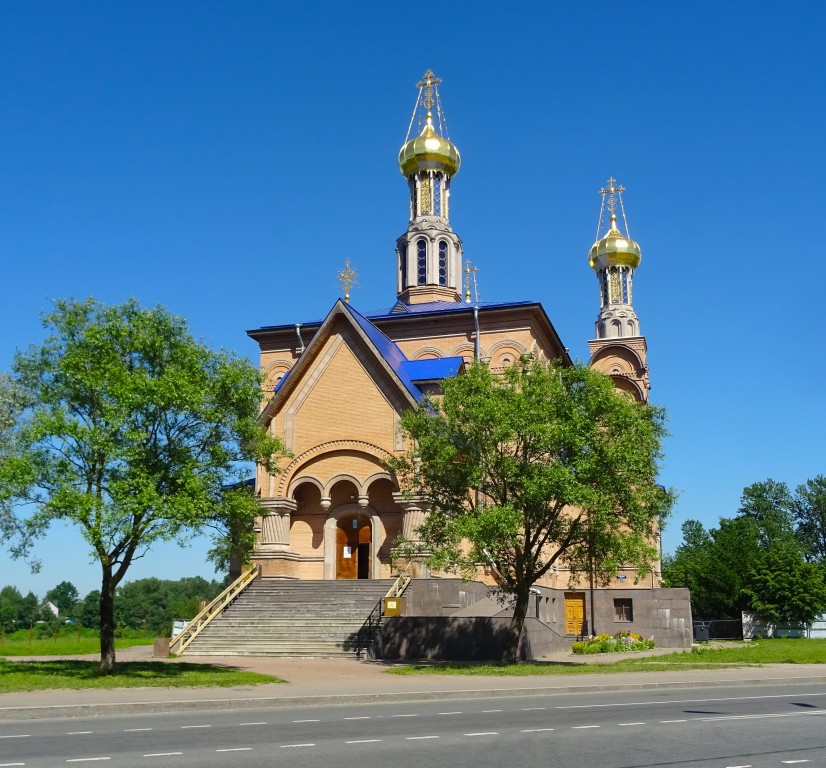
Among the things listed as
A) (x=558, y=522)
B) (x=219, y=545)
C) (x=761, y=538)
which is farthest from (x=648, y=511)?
(x=761, y=538)

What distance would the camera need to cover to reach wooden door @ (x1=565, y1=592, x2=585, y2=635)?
35281 mm

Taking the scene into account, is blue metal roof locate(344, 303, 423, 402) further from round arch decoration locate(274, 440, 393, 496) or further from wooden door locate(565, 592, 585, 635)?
wooden door locate(565, 592, 585, 635)

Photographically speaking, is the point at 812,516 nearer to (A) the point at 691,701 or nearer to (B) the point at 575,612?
(B) the point at 575,612

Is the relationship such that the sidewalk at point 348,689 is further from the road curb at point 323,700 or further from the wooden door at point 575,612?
the wooden door at point 575,612

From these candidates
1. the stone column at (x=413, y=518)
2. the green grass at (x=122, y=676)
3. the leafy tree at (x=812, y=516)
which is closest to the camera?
the green grass at (x=122, y=676)

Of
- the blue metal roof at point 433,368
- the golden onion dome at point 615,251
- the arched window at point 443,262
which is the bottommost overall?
the blue metal roof at point 433,368

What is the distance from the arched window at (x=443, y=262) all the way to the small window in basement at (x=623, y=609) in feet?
54.8

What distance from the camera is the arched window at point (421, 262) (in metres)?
43.1

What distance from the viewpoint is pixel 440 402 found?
2395 centimetres

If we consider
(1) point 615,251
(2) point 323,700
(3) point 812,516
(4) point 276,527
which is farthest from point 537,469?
(3) point 812,516

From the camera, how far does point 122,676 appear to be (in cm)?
1808

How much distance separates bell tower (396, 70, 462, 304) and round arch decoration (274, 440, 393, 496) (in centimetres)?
1258

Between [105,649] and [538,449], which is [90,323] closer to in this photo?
[105,649]

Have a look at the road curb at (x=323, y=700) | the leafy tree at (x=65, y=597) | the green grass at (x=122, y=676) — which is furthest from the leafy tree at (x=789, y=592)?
the leafy tree at (x=65, y=597)
